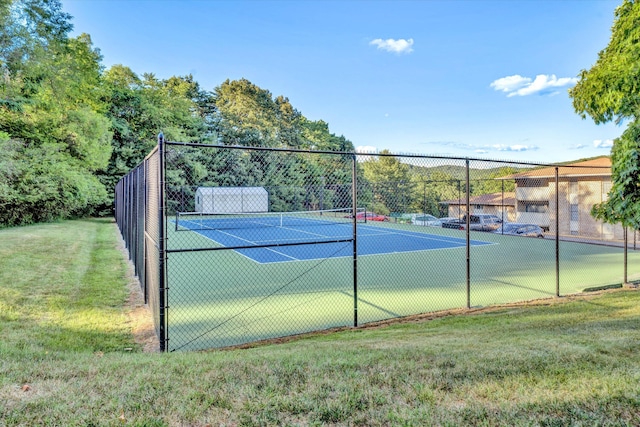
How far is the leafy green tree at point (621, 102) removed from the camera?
5.12 meters

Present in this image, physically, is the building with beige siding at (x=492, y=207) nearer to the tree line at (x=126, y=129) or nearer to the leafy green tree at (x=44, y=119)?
the tree line at (x=126, y=129)

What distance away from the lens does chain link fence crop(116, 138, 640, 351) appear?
5312 mm

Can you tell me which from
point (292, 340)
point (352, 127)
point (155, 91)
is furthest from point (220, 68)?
point (292, 340)

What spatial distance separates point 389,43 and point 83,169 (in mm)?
17912

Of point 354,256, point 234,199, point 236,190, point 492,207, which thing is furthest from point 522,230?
point 354,256

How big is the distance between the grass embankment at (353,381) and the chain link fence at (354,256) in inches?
49.4

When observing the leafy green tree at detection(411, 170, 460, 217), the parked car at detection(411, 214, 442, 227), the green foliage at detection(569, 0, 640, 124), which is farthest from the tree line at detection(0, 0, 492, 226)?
the green foliage at detection(569, 0, 640, 124)

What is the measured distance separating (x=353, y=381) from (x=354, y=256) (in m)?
2.84

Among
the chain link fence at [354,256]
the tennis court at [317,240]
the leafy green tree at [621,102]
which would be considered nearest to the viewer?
the leafy green tree at [621,102]

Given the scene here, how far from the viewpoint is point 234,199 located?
822 inches

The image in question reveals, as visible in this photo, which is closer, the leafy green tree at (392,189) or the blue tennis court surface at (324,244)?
the blue tennis court surface at (324,244)

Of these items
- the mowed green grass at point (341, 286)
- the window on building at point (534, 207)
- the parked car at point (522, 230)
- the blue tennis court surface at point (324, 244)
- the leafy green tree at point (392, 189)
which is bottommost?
the mowed green grass at point (341, 286)

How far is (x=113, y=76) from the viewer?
3228 centimetres

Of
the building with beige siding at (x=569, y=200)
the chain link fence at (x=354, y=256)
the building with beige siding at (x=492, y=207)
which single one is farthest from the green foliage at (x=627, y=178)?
the building with beige siding at (x=492, y=207)
